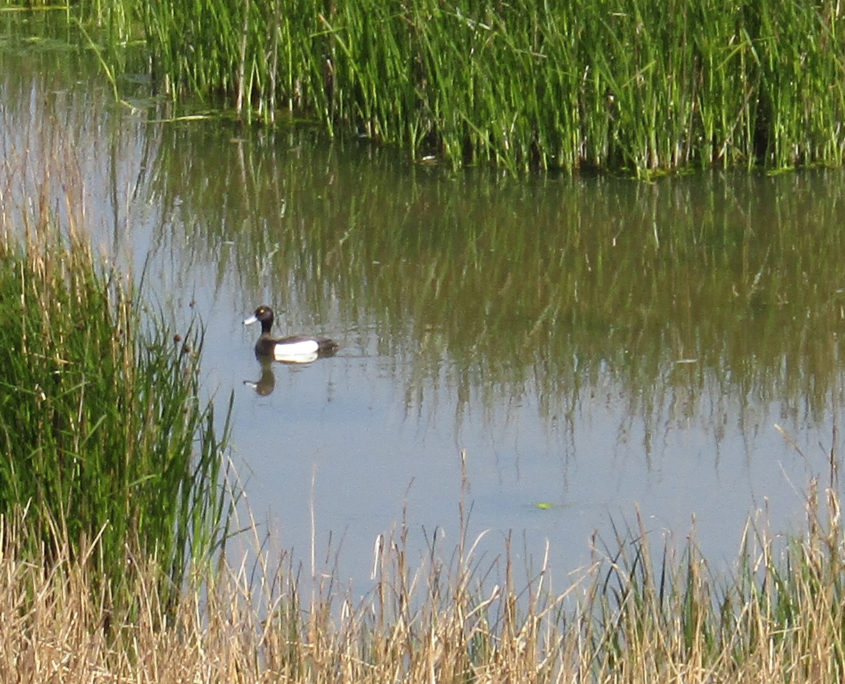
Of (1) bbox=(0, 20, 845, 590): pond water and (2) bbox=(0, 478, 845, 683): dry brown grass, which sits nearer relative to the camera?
(2) bbox=(0, 478, 845, 683): dry brown grass

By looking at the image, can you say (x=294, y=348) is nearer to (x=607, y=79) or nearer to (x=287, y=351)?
(x=287, y=351)

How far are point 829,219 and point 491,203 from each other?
5.05 feet

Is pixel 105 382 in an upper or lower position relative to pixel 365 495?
upper

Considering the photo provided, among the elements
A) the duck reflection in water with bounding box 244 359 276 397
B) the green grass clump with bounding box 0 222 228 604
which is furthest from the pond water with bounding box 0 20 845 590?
the green grass clump with bounding box 0 222 228 604

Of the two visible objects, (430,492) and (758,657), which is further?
(430,492)

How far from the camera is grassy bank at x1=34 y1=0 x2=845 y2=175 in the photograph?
793 cm

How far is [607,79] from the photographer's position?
25.7 feet

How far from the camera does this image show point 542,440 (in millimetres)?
5078

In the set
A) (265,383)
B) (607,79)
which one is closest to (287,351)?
(265,383)

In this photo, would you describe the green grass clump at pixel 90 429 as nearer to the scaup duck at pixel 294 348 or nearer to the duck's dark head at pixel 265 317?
the scaup duck at pixel 294 348

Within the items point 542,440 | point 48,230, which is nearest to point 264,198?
point 542,440

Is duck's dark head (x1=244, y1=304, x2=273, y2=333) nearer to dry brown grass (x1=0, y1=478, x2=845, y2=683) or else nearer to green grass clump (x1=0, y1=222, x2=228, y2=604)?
green grass clump (x1=0, y1=222, x2=228, y2=604)

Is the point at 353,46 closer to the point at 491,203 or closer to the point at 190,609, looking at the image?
the point at 491,203

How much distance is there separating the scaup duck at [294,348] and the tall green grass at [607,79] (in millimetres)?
2478
